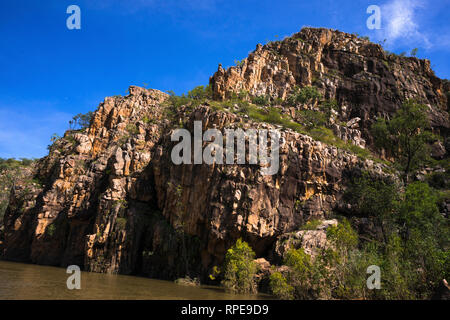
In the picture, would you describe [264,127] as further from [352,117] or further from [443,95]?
[443,95]

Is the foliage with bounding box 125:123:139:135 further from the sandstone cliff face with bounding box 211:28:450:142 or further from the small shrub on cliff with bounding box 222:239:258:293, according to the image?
the small shrub on cliff with bounding box 222:239:258:293

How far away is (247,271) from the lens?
2762 cm

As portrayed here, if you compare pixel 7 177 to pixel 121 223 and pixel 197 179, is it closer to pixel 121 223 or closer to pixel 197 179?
pixel 121 223

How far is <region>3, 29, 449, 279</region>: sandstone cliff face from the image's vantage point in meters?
34.8

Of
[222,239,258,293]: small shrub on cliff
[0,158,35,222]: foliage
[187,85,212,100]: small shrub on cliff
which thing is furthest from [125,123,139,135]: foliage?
[222,239,258,293]: small shrub on cliff

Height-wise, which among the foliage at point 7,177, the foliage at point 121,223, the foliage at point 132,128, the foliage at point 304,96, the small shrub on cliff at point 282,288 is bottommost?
the small shrub on cliff at point 282,288

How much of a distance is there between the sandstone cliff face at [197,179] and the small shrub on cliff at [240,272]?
4.42m

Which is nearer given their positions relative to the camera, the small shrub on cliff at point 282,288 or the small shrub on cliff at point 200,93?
the small shrub on cliff at point 282,288

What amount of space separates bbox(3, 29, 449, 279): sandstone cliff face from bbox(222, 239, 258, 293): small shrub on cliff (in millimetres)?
4423

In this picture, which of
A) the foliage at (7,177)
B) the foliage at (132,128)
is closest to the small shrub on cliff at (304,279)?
the foliage at (132,128)

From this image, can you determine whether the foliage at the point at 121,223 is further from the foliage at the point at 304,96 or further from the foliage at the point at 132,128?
the foliage at the point at 304,96

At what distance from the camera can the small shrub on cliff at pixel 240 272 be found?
27391mm

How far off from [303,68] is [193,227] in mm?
45825

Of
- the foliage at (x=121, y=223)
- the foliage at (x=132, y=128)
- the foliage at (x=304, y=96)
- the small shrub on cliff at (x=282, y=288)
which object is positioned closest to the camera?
the small shrub on cliff at (x=282, y=288)
